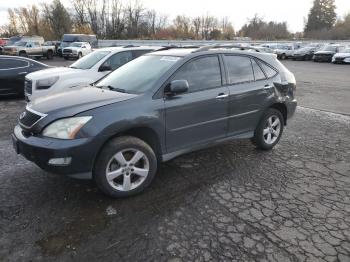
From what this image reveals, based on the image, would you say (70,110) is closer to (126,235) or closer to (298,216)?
(126,235)

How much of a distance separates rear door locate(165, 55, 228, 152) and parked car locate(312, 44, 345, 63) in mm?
30908

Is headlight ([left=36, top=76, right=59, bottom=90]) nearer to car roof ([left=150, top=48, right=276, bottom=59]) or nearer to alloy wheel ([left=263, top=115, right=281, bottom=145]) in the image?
car roof ([left=150, top=48, right=276, bottom=59])

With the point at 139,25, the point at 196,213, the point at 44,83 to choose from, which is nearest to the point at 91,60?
the point at 44,83

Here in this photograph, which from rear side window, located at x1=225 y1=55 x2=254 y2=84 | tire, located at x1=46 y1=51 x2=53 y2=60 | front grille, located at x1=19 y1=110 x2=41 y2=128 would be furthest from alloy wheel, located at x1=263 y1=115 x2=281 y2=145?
tire, located at x1=46 y1=51 x2=53 y2=60

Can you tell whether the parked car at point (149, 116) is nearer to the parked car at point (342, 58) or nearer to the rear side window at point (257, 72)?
the rear side window at point (257, 72)

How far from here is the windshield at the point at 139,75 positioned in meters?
4.32

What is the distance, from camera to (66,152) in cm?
351

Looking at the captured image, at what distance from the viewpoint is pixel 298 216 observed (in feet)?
12.0

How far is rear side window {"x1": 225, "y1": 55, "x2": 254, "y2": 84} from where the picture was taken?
495 cm

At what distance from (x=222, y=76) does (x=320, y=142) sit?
2672mm

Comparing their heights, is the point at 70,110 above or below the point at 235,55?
below

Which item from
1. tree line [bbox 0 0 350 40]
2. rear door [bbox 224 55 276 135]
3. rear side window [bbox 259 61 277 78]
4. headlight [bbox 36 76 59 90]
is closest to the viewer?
rear door [bbox 224 55 276 135]

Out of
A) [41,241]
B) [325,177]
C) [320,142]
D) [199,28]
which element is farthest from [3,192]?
[199,28]

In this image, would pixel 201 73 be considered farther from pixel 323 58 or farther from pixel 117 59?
pixel 323 58
